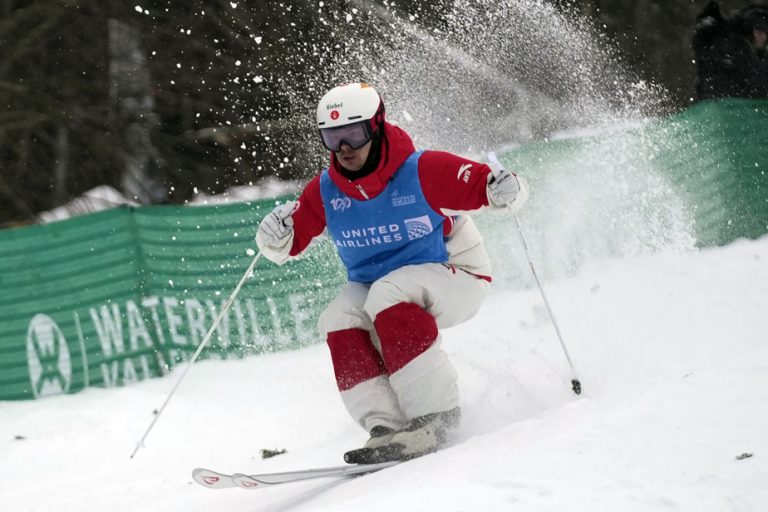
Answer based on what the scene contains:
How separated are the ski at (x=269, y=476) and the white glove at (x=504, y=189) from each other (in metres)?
1.20

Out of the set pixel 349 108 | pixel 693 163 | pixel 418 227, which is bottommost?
pixel 418 227

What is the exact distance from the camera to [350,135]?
4.70 metres

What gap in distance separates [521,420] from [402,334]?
0.75 meters

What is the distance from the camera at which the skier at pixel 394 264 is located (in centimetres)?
457

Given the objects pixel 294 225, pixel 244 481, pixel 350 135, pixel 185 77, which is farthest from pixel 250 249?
pixel 185 77

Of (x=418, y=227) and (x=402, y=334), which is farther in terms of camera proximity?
(x=418, y=227)

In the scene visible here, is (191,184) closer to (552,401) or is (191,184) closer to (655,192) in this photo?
(655,192)

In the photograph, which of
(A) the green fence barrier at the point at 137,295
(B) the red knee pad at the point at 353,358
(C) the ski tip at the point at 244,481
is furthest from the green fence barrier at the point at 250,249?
(C) the ski tip at the point at 244,481

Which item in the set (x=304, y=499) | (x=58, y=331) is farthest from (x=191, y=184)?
(x=304, y=499)

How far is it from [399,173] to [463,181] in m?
0.29

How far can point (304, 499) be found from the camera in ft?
13.5

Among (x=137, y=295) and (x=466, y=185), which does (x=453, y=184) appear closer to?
(x=466, y=185)

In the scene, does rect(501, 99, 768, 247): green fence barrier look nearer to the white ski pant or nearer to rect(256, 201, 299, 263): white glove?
rect(256, 201, 299, 263): white glove

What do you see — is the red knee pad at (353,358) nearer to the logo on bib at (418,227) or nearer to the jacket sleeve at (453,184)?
the logo on bib at (418,227)
